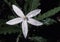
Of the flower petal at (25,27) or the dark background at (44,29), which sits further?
the dark background at (44,29)

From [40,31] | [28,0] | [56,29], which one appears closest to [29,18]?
[28,0]

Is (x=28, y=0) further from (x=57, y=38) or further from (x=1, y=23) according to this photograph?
(x=57, y=38)

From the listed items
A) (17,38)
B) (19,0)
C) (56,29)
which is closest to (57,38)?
(56,29)

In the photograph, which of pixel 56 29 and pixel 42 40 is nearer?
pixel 42 40

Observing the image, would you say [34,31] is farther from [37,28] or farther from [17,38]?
[17,38]

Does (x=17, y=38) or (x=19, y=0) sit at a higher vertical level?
(x=19, y=0)

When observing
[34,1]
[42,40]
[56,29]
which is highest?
[34,1]

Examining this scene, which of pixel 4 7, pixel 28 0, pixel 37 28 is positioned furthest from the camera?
pixel 4 7

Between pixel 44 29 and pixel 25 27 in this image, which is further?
pixel 44 29

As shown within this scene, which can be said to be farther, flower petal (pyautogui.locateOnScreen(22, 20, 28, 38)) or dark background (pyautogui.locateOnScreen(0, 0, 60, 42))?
dark background (pyautogui.locateOnScreen(0, 0, 60, 42))

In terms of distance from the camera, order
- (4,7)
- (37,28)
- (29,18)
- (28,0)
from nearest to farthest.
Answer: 1. (29,18)
2. (28,0)
3. (37,28)
4. (4,7)
